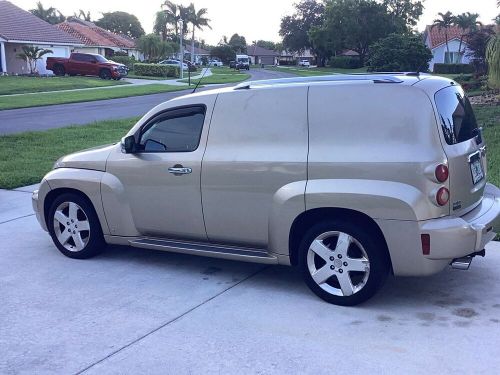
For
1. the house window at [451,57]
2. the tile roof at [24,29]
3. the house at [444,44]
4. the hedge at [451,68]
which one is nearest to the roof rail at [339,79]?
the tile roof at [24,29]

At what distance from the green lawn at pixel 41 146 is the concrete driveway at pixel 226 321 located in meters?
4.55

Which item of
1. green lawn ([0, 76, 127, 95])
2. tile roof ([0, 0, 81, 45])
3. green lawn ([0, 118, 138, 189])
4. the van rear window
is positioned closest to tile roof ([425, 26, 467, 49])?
tile roof ([0, 0, 81, 45])

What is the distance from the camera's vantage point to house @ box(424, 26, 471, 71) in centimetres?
7012

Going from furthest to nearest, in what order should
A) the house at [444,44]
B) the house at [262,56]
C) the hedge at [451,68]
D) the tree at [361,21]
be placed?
the house at [262,56], the tree at [361,21], the house at [444,44], the hedge at [451,68]

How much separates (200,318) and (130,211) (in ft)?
5.26

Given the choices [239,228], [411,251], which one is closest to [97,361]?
[239,228]

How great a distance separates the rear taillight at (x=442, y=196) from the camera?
A: 438 cm

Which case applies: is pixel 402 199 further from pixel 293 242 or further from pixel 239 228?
pixel 239 228

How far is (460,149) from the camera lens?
4.63 meters

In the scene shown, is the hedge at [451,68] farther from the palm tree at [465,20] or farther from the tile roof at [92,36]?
the tile roof at [92,36]

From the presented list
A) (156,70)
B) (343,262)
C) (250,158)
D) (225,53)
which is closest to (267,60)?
(225,53)

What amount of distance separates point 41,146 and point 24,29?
3762cm

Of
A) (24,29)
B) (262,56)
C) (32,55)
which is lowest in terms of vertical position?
(32,55)

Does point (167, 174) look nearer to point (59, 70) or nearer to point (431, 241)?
point (431, 241)
